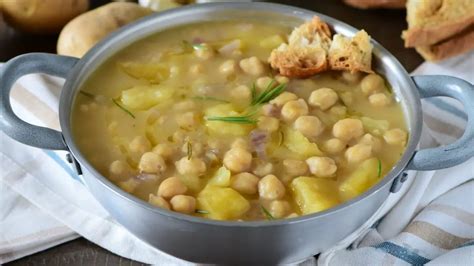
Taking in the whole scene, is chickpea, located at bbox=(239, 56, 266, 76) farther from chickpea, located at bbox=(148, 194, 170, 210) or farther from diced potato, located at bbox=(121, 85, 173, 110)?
chickpea, located at bbox=(148, 194, 170, 210)

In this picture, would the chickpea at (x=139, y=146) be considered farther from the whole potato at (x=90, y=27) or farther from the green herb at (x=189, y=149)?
the whole potato at (x=90, y=27)

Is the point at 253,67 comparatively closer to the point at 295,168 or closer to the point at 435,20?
the point at 295,168

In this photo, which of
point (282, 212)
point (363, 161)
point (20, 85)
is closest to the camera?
point (282, 212)

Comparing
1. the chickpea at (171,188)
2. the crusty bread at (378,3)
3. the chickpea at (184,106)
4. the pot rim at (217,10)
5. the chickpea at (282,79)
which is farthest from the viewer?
the crusty bread at (378,3)

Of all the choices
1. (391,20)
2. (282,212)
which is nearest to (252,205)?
(282,212)

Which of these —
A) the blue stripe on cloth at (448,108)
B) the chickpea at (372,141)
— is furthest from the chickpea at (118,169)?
the blue stripe on cloth at (448,108)

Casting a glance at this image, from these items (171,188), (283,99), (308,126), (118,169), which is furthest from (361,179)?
(118,169)

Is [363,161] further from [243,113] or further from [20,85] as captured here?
[20,85]
